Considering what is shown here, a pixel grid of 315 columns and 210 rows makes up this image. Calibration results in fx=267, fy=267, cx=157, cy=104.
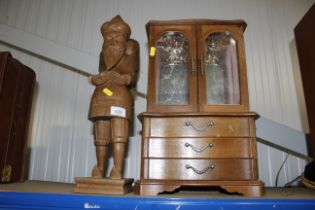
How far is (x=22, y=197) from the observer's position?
3.06ft

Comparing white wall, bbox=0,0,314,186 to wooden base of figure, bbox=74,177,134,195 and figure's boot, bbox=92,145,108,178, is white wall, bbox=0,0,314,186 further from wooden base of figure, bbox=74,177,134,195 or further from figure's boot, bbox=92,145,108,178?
wooden base of figure, bbox=74,177,134,195

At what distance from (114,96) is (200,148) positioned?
40 centimetres

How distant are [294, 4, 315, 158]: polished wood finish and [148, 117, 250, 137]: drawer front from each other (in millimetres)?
428

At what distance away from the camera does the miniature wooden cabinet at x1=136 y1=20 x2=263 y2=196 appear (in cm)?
98

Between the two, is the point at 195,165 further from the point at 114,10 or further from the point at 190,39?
the point at 114,10

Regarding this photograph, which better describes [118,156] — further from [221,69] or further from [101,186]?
[221,69]

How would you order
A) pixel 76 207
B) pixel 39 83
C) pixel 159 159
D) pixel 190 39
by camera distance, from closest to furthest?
pixel 76 207 < pixel 159 159 < pixel 190 39 < pixel 39 83

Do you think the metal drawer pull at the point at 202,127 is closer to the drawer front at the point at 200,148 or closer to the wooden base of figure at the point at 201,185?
the drawer front at the point at 200,148

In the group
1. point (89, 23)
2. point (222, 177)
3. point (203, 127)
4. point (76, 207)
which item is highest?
point (89, 23)

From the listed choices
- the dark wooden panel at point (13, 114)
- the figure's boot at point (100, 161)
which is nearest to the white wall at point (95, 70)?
the dark wooden panel at point (13, 114)

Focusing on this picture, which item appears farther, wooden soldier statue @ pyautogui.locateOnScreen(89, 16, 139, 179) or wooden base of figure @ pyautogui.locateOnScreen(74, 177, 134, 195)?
wooden soldier statue @ pyautogui.locateOnScreen(89, 16, 139, 179)

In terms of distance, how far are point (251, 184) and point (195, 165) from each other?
0.21m

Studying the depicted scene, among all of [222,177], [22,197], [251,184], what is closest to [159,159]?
[222,177]

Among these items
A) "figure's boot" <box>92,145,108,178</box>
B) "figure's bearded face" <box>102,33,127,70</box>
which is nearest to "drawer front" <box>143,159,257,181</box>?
"figure's boot" <box>92,145,108,178</box>
